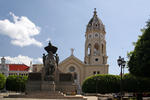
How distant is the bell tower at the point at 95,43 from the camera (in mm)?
80500

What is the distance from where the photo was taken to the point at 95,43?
8181cm

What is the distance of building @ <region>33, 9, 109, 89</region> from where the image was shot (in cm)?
7950

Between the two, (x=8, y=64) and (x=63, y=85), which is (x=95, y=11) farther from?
(x=63, y=85)

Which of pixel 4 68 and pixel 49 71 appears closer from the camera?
pixel 49 71

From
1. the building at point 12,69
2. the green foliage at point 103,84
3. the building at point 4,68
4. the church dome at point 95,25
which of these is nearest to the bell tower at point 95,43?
the church dome at point 95,25

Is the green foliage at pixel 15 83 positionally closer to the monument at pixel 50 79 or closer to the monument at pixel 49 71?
the monument at pixel 50 79

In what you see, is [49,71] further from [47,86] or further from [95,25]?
[95,25]

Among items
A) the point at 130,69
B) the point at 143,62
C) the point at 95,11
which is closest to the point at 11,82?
the point at 95,11

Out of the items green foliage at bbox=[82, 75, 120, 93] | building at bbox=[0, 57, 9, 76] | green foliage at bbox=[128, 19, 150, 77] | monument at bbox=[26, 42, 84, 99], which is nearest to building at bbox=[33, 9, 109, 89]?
green foliage at bbox=[82, 75, 120, 93]

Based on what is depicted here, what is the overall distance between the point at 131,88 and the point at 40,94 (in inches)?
1303

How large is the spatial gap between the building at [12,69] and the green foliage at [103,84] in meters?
42.2

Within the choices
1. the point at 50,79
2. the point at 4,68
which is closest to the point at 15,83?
the point at 4,68

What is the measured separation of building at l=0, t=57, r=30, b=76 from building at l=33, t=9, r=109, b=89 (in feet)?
73.4

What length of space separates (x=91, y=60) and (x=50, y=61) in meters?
44.7
